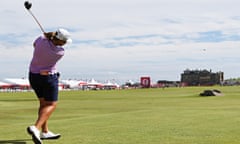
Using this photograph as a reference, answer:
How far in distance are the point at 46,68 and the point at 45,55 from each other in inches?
10.1

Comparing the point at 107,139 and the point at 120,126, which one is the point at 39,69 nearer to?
the point at 107,139

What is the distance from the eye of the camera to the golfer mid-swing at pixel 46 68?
9336mm

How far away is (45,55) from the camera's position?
939cm

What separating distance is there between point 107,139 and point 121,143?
0.59 m

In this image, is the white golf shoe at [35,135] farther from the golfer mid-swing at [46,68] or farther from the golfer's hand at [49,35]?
the golfer's hand at [49,35]

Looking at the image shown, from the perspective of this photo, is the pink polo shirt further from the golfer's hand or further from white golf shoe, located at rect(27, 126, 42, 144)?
white golf shoe, located at rect(27, 126, 42, 144)

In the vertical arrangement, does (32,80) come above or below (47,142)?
above

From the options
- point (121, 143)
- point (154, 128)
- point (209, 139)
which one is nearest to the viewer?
point (121, 143)

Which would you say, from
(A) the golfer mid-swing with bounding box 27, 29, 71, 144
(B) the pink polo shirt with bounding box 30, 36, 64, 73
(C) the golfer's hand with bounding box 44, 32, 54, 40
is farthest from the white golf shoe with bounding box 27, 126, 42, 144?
(C) the golfer's hand with bounding box 44, 32, 54, 40

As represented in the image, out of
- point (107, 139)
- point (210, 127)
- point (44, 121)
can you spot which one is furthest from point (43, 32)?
point (210, 127)

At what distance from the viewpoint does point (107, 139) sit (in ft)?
32.4

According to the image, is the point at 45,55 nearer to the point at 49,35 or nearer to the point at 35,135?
the point at 49,35

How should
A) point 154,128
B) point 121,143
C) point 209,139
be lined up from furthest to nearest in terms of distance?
point 154,128
point 209,139
point 121,143

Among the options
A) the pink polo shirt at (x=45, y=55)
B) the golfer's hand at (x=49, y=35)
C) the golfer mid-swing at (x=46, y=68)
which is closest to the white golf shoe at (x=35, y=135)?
the golfer mid-swing at (x=46, y=68)
